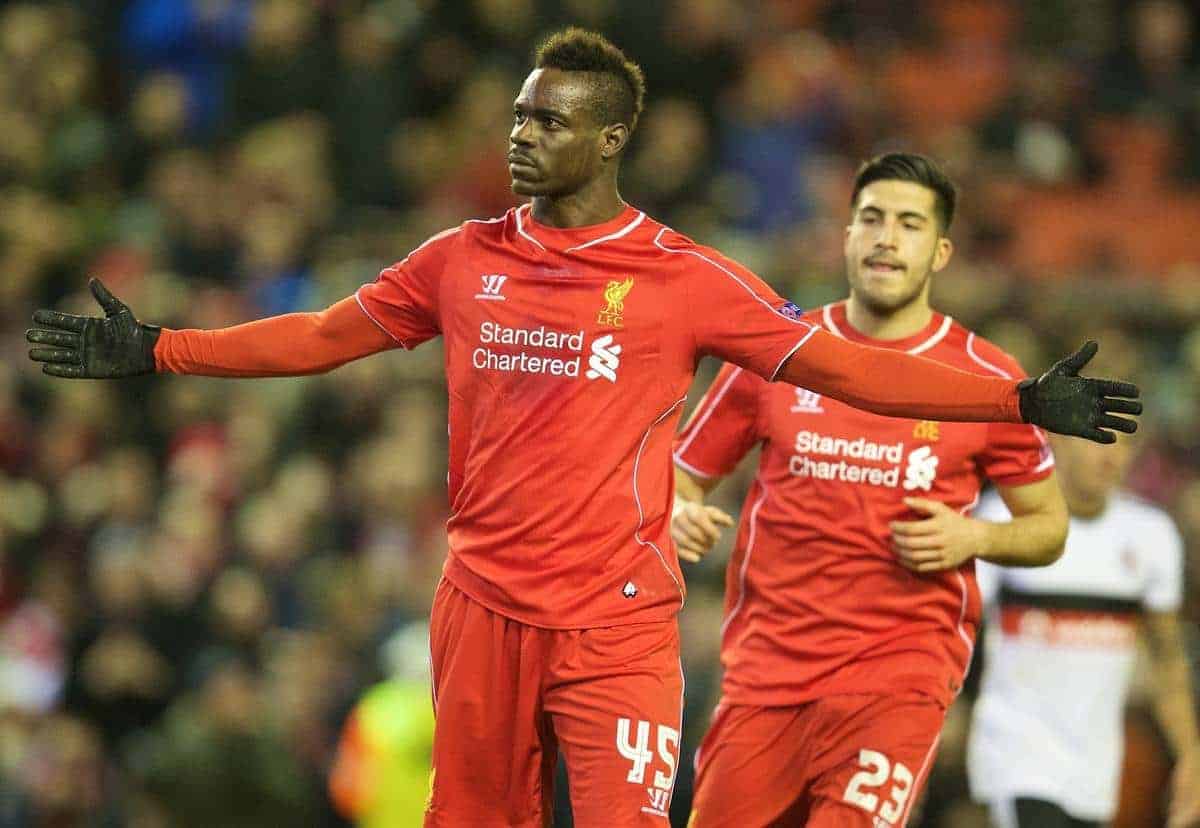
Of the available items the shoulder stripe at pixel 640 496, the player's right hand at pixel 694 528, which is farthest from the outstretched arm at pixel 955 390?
the player's right hand at pixel 694 528

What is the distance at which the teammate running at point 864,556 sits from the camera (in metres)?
6.06

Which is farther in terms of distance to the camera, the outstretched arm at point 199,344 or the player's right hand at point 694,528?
the player's right hand at point 694,528

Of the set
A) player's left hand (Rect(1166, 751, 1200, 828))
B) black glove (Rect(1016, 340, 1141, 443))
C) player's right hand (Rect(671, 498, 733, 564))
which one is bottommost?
player's left hand (Rect(1166, 751, 1200, 828))

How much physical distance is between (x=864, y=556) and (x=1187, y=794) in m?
2.09

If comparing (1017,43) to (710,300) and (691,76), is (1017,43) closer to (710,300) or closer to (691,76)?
(691,76)

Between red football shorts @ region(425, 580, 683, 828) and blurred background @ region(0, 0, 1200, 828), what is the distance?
3.14m

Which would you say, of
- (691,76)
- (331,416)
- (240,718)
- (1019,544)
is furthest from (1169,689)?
(691,76)

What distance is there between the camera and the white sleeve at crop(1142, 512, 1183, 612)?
305 inches

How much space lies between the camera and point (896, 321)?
20.9 feet

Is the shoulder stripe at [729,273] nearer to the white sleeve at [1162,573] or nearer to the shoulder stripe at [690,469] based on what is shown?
the shoulder stripe at [690,469]

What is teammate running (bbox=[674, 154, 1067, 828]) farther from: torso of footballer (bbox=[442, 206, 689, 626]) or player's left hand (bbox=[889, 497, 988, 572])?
torso of footballer (bbox=[442, 206, 689, 626])

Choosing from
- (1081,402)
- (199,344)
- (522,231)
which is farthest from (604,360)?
(1081,402)

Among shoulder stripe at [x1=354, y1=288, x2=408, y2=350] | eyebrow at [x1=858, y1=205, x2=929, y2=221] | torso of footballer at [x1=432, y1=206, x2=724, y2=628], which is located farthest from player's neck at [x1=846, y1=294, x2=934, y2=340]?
shoulder stripe at [x1=354, y1=288, x2=408, y2=350]

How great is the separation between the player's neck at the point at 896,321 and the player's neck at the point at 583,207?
1141 millimetres
